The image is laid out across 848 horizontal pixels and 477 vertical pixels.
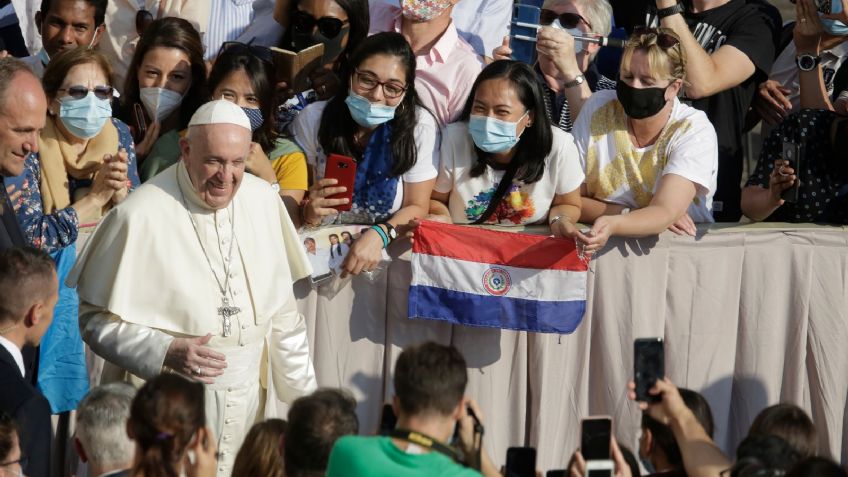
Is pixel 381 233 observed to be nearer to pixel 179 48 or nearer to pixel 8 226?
pixel 179 48

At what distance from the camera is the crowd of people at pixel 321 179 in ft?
17.0

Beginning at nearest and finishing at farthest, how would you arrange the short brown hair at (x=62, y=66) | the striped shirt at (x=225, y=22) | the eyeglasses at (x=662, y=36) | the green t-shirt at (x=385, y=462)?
1. the green t-shirt at (x=385, y=462)
2. the short brown hair at (x=62, y=66)
3. the eyeglasses at (x=662, y=36)
4. the striped shirt at (x=225, y=22)

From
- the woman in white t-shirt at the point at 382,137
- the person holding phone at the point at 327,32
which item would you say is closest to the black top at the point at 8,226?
the woman in white t-shirt at the point at 382,137

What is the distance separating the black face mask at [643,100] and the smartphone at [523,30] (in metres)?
0.86

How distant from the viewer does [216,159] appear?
607cm

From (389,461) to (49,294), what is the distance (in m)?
1.88

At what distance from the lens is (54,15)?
8.25m

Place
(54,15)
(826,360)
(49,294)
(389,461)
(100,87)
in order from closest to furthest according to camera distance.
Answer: (389,461)
(49,294)
(100,87)
(826,360)
(54,15)

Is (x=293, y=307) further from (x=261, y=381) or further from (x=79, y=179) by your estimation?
(x=79, y=179)

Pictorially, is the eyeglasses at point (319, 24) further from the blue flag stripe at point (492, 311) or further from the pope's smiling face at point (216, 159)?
the pope's smiling face at point (216, 159)

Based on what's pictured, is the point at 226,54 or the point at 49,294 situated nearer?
the point at 49,294

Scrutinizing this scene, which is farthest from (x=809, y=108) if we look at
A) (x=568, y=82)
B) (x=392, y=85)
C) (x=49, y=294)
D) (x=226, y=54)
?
(x=49, y=294)

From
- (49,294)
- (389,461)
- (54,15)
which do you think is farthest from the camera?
(54,15)

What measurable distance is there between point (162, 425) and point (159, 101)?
128 inches
